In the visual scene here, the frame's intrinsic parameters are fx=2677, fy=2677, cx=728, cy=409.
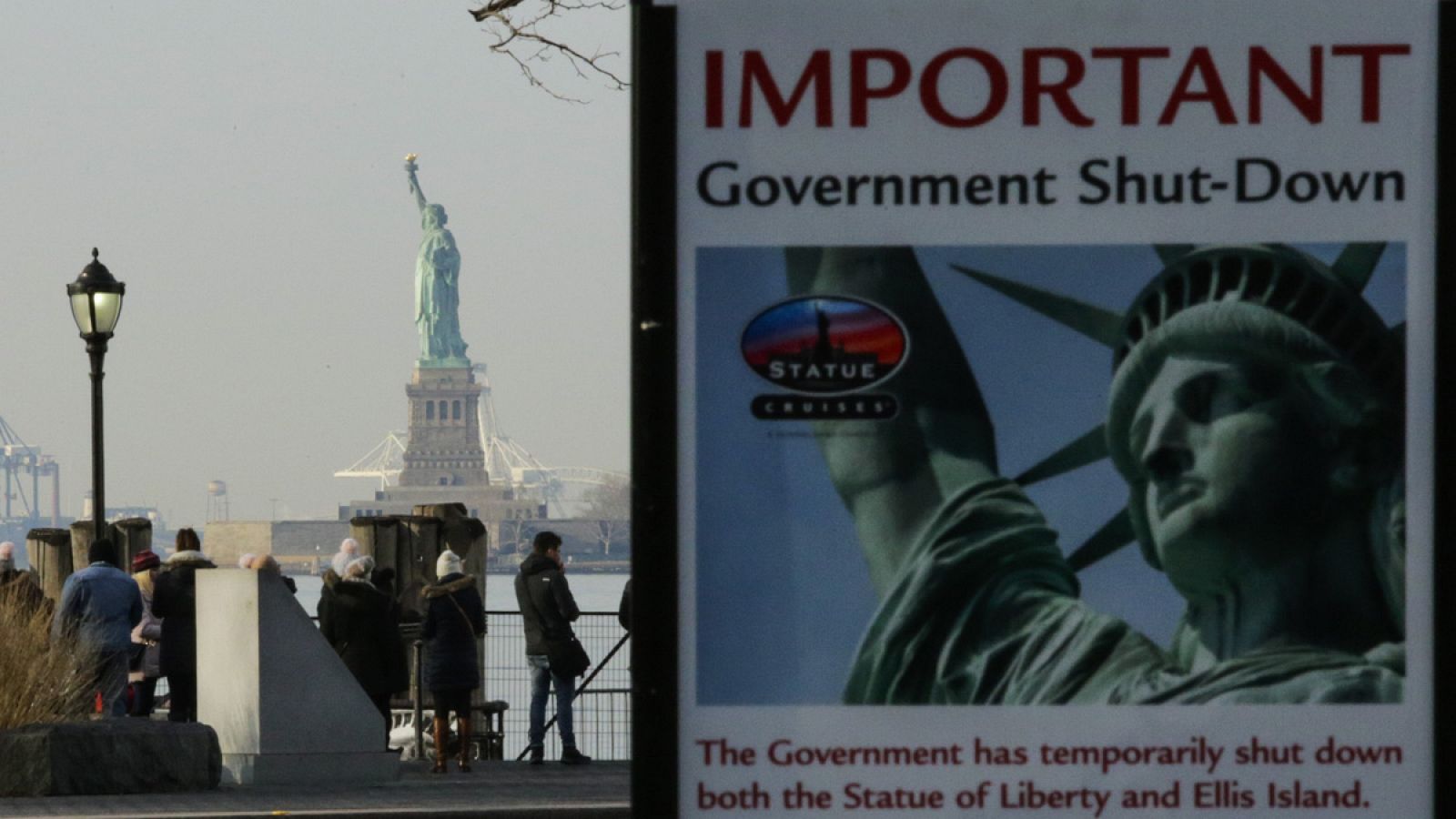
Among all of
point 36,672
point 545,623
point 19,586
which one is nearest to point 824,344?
point 36,672

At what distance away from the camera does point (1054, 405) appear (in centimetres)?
375

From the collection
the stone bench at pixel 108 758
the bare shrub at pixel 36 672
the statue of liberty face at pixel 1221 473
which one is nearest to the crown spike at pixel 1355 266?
the statue of liberty face at pixel 1221 473

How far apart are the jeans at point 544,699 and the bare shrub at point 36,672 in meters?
3.10

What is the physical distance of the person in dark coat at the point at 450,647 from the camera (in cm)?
1738

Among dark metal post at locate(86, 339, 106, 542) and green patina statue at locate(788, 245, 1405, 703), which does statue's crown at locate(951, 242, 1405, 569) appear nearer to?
green patina statue at locate(788, 245, 1405, 703)

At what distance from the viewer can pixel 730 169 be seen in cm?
378

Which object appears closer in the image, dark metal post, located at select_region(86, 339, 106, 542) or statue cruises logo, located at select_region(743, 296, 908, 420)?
statue cruises logo, located at select_region(743, 296, 908, 420)

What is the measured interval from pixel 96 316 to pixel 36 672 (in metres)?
6.48

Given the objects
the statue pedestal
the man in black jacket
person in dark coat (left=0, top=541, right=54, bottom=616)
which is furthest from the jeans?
person in dark coat (left=0, top=541, right=54, bottom=616)

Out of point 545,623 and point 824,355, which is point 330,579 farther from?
point 824,355

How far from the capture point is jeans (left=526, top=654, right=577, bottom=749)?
18.3 metres

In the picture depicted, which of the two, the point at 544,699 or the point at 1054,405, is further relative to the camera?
the point at 544,699

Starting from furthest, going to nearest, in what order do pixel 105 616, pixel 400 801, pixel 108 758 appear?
1. pixel 105 616
2. pixel 108 758
3. pixel 400 801

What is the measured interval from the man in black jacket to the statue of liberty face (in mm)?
14467
